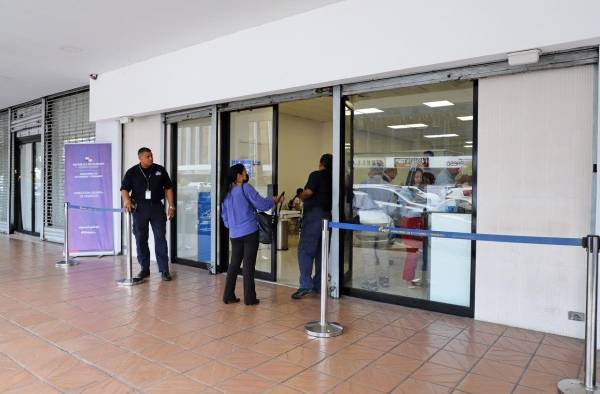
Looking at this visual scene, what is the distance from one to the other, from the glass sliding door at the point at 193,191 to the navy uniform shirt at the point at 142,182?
31.2 inches

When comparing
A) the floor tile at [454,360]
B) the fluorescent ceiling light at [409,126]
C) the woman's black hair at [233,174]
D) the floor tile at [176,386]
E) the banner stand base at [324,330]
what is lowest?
the floor tile at [454,360]

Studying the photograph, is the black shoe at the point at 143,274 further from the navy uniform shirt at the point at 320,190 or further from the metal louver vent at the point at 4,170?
the metal louver vent at the point at 4,170

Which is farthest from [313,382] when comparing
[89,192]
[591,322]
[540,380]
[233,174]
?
[89,192]

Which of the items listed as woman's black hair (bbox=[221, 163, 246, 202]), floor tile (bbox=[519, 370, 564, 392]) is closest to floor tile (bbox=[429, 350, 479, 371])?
floor tile (bbox=[519, 370, 564, 392])

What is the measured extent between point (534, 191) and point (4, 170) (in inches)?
438

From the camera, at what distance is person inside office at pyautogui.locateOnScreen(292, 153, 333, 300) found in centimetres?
464

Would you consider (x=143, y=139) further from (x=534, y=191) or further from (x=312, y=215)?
(x=534, y=191)

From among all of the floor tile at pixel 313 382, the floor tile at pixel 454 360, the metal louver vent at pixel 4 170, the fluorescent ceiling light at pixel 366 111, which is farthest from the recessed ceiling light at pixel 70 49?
the metal louver vent at pixel 4 170

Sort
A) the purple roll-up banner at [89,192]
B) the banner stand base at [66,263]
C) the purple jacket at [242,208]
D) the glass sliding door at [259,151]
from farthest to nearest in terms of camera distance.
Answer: the purple roll-up banner at [89,192] < the banner stand base at [66,263] < the glass sliding door at [259,151] < the purple jacket at [242,208]

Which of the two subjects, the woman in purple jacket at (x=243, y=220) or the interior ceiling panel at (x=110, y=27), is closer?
the woman in purple jacket at (x=243, y=220)

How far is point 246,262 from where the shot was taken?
14.2ft

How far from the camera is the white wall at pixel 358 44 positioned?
330 cm

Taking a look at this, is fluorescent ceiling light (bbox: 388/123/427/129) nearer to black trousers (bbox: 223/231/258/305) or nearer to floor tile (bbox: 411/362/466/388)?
black trousers (bbox: 223/231/258/305)

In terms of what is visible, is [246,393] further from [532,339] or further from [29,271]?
[29,271]
